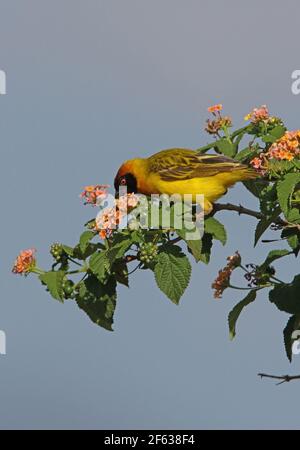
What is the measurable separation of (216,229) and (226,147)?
1613 millimetres

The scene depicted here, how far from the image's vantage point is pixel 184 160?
388 inches

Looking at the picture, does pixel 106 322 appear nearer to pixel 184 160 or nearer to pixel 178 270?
pixel 178 270

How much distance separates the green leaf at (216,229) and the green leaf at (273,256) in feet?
2.53

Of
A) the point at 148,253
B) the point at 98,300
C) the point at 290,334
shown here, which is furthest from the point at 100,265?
the point at 290,334

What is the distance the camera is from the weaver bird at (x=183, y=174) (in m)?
8.95

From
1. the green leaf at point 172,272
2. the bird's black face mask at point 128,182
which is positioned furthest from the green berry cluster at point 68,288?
the bird's black face mask at point 128,182

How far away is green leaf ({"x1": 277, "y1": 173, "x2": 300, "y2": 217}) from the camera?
6.76 meters

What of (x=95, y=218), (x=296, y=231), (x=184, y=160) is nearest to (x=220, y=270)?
(x=296, y=231)

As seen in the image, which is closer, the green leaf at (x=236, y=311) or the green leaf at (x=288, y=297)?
the green leaf at (x=288, y=297)

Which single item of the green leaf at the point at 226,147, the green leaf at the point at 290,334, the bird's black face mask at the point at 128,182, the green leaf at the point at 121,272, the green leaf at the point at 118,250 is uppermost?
the green leaf at the point at 226,147

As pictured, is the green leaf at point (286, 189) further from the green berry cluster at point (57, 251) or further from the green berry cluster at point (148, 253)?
the green berry cluster at point (57, 251)

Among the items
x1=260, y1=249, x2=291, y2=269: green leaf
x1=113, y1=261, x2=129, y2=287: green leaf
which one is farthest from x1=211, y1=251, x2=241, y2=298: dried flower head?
x1=113, y1=261, x2=129, y2=287: green leaf

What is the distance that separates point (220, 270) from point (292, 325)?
1021mm

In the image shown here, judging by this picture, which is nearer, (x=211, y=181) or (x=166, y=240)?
(x=166, y=240)
